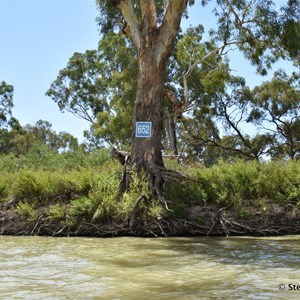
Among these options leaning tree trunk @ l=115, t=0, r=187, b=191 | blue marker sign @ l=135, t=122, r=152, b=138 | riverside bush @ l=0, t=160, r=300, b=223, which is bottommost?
riverside bush @ l=0, t=160, r=300, b=223

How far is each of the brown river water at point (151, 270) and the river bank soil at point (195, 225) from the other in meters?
1.20

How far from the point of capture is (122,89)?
28.5m

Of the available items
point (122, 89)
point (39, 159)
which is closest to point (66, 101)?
point (122, 89)

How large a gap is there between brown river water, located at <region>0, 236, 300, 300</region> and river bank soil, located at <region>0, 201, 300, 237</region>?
1.20 meters

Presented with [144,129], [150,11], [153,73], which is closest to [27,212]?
[144,129]

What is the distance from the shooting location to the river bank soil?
357 inches

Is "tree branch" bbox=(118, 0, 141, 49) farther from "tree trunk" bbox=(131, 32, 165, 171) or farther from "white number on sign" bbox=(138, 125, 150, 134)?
"white number on sign" bbox=(138, 125, 150, 134)

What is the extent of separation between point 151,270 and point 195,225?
4217mm

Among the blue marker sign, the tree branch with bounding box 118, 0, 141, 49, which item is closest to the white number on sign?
the blue marker sign

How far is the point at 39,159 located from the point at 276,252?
12.6 metres

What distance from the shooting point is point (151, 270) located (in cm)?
504

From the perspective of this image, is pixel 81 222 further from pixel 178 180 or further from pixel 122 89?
pixel 122 89

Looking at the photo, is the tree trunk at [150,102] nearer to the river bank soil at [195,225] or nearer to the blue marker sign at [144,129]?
the blue marker sign at [144,129]

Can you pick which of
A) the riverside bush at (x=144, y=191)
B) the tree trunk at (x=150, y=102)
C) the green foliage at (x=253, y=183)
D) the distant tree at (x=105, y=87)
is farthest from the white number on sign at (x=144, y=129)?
the distant tree at (x=105, y=87)
